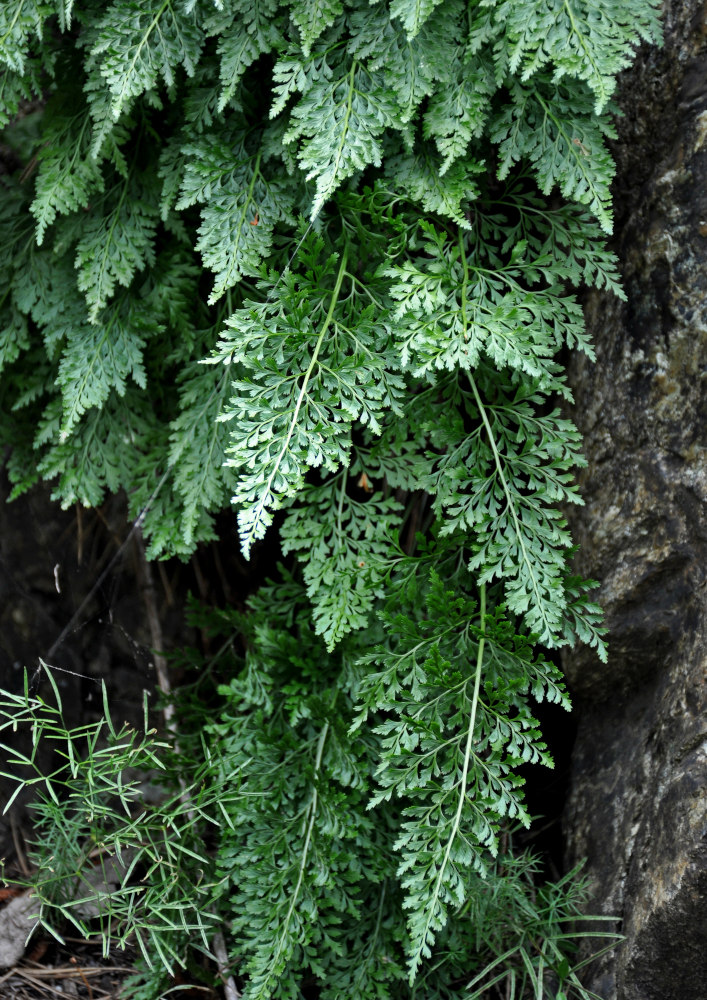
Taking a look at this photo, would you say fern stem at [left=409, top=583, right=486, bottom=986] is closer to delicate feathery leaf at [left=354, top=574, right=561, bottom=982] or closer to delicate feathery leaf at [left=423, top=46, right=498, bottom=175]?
delicate feathery leaf at [left=354, top=574, right=561, bottom=982]

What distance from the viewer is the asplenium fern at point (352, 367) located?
5.97ft

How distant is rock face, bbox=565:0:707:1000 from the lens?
6.02 ft

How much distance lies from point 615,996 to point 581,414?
4.84 ft

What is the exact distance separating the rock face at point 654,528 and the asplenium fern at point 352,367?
13cm

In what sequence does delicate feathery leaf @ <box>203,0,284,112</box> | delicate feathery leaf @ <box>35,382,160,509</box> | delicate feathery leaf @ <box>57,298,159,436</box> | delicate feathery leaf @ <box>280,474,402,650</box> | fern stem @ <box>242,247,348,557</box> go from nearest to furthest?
1. fern stem @ <box>242,247,348,557</box>
2. delicate feathery leaf @ <box>203,0,284,112</box>
3. delicate feathery leaf @ <box>280,474,402,650</box>
4. delicate feathery leaf @ <box>57,298,159,436</box>
5. delicate feathery leaf @ <box>35,382,160,509</box>

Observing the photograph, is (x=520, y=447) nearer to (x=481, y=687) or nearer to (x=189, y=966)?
(x=481, y=687)

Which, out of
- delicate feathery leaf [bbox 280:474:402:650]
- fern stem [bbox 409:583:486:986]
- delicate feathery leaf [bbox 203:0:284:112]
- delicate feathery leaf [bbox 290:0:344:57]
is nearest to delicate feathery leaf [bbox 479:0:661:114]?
delicate feathery leaf [bbox 290:0:344:57]

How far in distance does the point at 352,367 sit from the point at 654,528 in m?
0.88

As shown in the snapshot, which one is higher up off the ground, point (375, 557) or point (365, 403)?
point (365, 403)

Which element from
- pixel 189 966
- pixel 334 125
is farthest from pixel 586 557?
pixel 189 966

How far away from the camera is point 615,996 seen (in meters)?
1.91

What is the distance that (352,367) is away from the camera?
1.85m

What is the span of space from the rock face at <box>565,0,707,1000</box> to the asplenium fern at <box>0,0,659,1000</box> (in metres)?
0.13

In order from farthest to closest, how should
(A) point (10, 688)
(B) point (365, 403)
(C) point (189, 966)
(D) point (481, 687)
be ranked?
(A) point (10, 688) → (C) point (189, 966) → (D) point (481, 687) → (B) point (365, 403)
